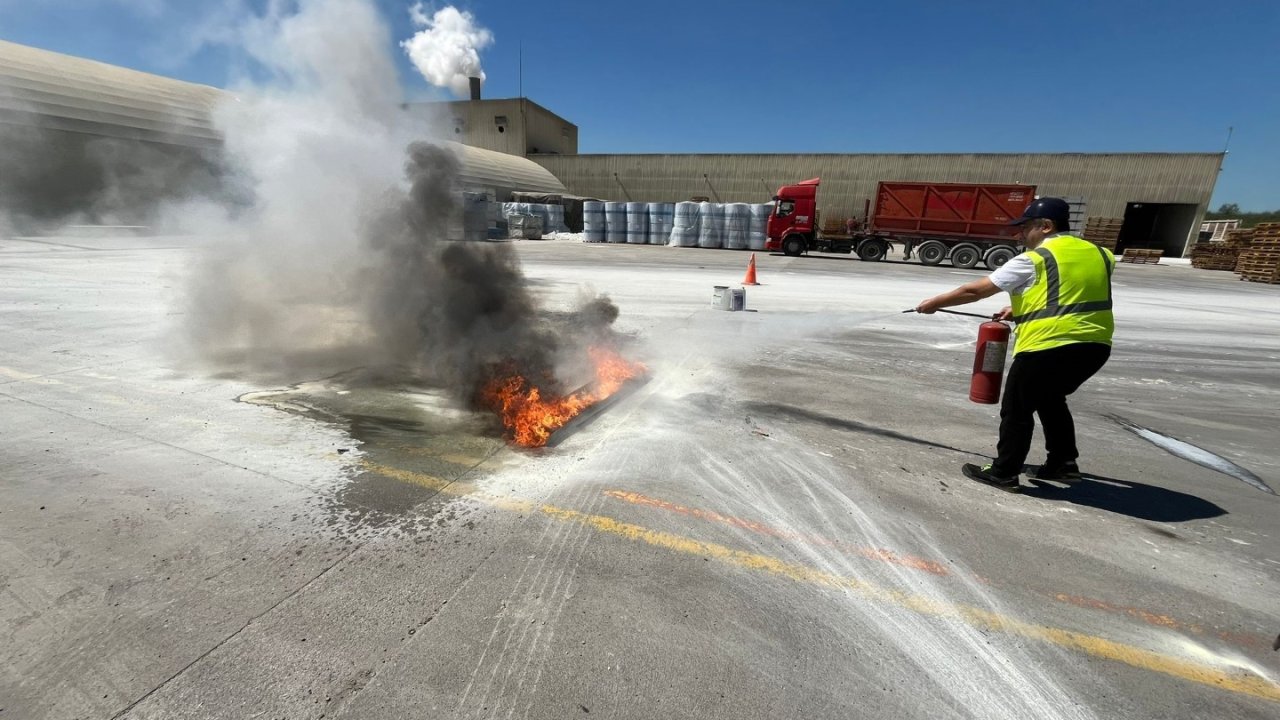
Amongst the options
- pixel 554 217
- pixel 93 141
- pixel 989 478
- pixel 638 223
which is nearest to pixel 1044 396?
pixel 989 478

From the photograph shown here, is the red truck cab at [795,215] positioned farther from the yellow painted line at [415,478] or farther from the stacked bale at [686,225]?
the yellow painted line at [415,478]

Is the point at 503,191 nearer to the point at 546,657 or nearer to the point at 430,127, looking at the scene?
the point at 430,127

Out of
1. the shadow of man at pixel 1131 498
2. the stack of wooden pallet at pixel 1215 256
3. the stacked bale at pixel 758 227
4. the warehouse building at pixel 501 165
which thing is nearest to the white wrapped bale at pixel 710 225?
the stacked bale at pixel 758 227

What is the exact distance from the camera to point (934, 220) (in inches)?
821

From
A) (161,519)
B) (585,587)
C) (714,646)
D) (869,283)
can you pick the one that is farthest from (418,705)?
(869,283)

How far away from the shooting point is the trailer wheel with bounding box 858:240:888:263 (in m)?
22.6

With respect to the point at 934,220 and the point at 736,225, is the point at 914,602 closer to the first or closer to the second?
the point at 934,220

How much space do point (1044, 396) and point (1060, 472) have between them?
646 millimetres

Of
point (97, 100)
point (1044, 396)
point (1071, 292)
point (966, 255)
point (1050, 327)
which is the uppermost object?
point (97, 100)

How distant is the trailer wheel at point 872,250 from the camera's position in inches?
889

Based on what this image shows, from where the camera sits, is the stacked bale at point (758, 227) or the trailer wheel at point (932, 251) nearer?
the trailer wheel at point (932, 251)

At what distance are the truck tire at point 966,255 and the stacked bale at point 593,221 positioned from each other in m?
18.1

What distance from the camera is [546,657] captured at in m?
1.96

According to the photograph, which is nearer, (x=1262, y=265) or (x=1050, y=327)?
(x=1050, y=327)
